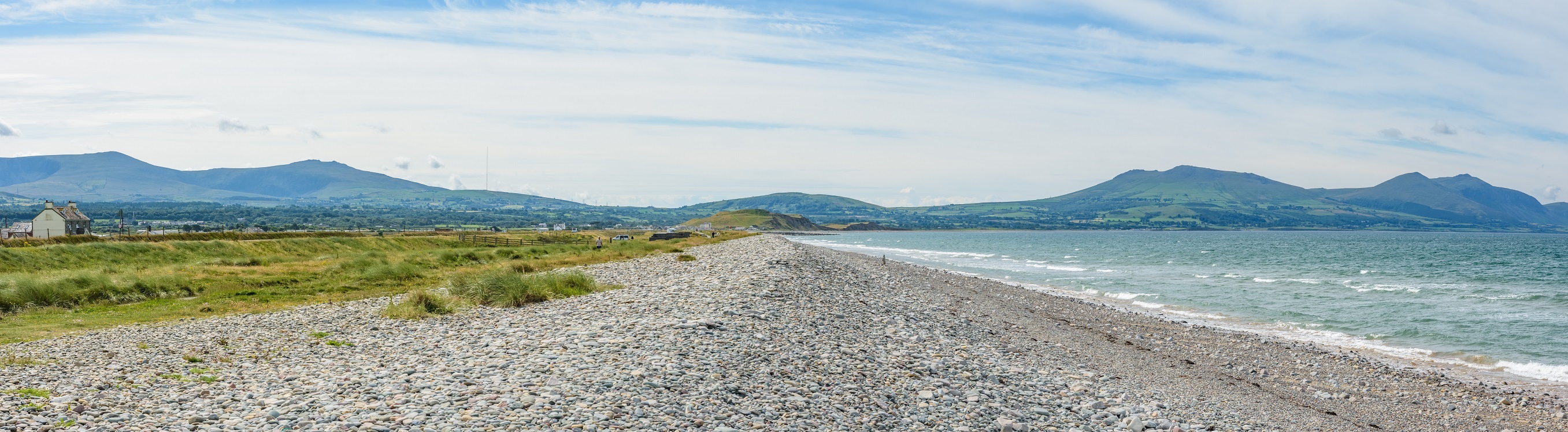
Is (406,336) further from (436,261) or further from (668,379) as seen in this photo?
(436,261)

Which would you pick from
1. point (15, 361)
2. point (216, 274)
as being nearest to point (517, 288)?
point (15, 361)

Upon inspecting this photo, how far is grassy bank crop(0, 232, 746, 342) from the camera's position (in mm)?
24047

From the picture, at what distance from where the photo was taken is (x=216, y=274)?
36438 mm

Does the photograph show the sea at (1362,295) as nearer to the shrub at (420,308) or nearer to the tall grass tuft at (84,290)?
the shrub at (420,308)

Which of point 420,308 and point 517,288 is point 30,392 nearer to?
point 420,308

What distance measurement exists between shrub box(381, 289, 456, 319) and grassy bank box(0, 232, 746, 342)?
2.01 metres

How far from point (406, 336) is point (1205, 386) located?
1607 cm

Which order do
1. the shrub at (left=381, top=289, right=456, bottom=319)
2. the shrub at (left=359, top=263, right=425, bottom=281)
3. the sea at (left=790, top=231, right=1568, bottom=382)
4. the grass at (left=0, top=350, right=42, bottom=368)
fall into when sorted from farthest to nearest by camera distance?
1. the shrub at (left=359, top=263, right=425, bottom=281)
2. the sea at (left=790, top=231, right=1568, bottom=382)
3. the shrub at (left=381, top=289, right=456, bottom=319)
4. the grass at (left=0, top=350, right=42, bottom=368)

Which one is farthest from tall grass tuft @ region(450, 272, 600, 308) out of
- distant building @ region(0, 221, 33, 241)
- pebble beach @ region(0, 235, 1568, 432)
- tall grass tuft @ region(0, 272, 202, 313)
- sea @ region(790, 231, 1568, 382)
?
distant building @ region(0, 221, 33, 241)

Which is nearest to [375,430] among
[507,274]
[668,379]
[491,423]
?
[491,423]

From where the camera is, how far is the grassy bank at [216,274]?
2405cm

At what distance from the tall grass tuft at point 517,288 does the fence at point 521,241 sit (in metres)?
41.7

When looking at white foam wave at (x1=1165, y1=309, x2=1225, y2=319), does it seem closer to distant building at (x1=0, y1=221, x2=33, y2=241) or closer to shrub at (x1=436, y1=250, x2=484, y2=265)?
shrub at (x1=436, y1=250, x2=484, y2=265)

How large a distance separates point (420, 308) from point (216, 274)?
21802mm
